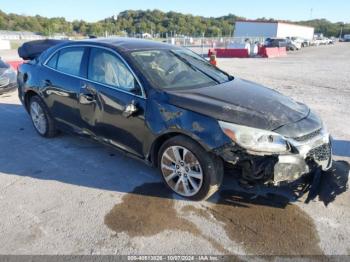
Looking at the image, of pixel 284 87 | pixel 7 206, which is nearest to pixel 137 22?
pixel 284 87

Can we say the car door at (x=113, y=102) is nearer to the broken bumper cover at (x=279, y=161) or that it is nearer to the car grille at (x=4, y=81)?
the broken bumper cover at (x=279, y=161)

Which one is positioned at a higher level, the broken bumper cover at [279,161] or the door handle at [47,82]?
the door handle at [47,82]

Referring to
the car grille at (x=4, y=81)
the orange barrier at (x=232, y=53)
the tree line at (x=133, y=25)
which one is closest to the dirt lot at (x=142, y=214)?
the car grille at (x=4, y=81)

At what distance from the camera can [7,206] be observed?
138 inches

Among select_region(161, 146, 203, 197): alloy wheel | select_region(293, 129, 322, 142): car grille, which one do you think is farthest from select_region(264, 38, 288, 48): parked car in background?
select_region(161, 146, 203, 197): alloy wheel

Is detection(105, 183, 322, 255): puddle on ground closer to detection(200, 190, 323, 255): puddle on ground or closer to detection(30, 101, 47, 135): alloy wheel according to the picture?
A: detection(200, 190, 323, 255): puddle on ground

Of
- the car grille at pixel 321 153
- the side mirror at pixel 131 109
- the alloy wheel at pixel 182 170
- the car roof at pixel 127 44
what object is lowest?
the alloy wheel at pixel 182 170

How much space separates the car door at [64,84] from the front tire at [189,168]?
1.63 m

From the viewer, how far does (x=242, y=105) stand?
11.2ft

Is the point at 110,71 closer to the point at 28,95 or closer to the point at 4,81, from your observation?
the point at 28,95

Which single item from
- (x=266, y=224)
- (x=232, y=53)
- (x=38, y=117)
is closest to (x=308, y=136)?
(x=266, y=224)

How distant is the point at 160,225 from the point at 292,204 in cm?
145

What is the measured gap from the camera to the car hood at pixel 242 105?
3.19 m

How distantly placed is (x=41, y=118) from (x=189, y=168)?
3.07 metres
